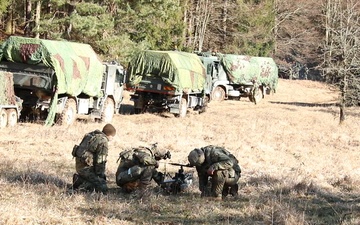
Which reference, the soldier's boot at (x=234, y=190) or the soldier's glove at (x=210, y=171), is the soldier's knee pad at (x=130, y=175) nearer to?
the soldier's glove at (x=210, y=171)

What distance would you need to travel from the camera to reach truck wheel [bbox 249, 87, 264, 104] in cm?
3397

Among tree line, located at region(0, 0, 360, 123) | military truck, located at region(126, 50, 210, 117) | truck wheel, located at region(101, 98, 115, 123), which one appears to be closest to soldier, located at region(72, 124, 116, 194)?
truck wheel, located at region(101, 98, 115, 123)

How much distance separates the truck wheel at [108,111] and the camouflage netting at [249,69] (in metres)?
12.3

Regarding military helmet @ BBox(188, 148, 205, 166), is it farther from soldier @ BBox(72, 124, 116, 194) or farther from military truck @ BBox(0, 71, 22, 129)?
military truck @ BBox(0, 71, 22, 129)

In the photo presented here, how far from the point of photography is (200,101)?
25781 mm

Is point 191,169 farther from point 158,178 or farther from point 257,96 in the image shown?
point 257,96

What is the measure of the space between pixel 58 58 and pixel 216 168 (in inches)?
366

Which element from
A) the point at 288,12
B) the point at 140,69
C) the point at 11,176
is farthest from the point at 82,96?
the point at 288,12

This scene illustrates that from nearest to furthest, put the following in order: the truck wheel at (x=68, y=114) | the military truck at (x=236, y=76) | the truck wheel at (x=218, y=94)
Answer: the truck wheel at (x=68, y=114) → the military truck at (x=236, y=76) → the truck wheel at (x=218, y=94)

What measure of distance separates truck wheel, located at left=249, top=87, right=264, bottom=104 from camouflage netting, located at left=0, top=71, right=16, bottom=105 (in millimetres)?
19601

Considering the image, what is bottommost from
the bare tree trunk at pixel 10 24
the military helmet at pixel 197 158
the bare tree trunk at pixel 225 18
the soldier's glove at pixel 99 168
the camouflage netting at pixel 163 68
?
the soldier's glove at pixel 99 168

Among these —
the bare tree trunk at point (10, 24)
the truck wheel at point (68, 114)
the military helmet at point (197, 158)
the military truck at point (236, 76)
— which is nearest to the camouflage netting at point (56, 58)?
Result: the truck wheel at point (68, 114)

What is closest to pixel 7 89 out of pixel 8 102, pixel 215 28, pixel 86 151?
pixel 8 102

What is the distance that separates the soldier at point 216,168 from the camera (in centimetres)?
884
